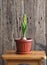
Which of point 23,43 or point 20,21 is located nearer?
point 23,43

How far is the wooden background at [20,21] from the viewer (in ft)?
8.64

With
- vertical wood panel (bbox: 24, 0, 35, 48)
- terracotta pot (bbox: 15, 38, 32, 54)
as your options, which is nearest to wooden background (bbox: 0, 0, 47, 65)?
vertical wood panel (bbox: 24, 0, 35, 48)

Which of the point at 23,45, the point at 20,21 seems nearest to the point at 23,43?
the point at 23,45

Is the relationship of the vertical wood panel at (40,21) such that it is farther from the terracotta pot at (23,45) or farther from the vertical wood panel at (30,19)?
the terracotta pot at (23,45)

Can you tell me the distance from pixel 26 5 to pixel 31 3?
0.06 metres

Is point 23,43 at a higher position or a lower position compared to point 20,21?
lower

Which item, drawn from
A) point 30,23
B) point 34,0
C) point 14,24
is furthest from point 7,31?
point 34,0

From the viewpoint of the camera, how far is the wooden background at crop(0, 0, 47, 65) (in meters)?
2.63

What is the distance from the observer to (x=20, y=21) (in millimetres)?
2648

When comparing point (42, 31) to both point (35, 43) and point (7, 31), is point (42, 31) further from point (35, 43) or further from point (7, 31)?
point (7, 31)

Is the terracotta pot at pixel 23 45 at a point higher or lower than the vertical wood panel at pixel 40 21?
lower

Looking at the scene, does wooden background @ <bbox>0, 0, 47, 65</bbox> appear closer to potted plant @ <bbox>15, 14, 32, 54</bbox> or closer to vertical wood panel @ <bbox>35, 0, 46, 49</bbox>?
vertical wood panel @ <bbox>35, 0, 46, 49</bbox>

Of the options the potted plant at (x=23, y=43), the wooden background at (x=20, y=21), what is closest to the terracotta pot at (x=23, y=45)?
the potted plant at (x=23, y=43)

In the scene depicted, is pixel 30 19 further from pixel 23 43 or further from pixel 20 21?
pixel 23 43
